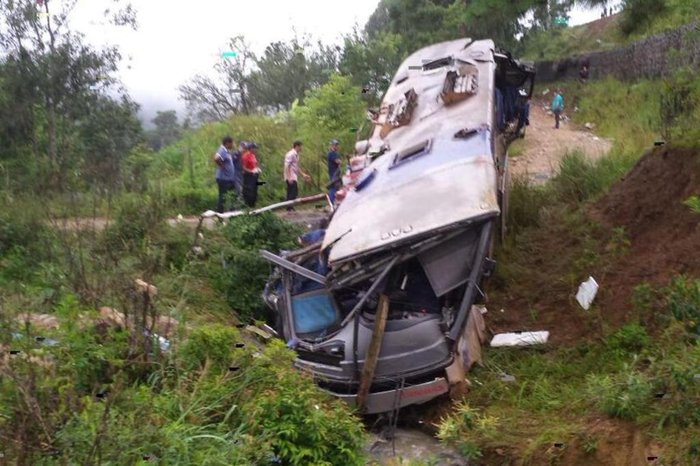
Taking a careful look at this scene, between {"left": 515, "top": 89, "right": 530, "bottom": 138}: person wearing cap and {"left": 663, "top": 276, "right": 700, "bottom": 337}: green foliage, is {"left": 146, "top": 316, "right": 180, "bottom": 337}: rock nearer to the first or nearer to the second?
{"left": 663, "top": 276, "right": 700, "bottom": 337}: green foliage

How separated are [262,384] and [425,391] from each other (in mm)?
1549

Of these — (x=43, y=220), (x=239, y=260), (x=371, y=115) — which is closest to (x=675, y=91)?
(x=371, y=115)

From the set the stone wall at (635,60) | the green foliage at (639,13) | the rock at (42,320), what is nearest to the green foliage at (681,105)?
the stone wall at (635,60)

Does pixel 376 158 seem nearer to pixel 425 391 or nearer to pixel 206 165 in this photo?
pixel 425 391

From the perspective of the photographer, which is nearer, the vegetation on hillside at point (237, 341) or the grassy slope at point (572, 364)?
the vegetation on hillside at point (237, 341)

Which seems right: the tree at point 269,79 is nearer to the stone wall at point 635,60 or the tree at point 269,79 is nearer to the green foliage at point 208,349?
the stone wall at point 635,60

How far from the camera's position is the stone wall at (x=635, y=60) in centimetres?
1566

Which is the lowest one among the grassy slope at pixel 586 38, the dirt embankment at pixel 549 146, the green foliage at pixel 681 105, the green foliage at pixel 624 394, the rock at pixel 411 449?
the rock at pixel 411 449

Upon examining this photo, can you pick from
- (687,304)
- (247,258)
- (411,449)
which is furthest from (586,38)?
(411,449)

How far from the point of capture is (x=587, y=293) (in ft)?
22.8

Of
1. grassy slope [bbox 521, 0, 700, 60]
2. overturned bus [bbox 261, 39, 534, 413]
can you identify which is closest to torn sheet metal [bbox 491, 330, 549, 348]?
overturned bus [bbox 261, 39, 534, 413]

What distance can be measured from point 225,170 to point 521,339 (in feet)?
17.7

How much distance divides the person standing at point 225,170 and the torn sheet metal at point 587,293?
518 centimetres

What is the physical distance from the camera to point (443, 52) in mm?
10820
